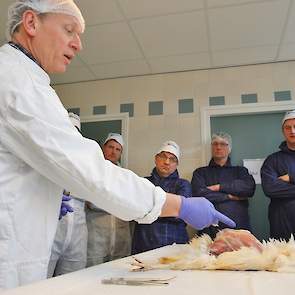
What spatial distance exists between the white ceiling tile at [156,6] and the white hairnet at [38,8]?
4.68 feet

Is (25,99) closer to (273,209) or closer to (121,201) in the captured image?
(121,201)

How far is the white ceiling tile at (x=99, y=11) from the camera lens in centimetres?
239

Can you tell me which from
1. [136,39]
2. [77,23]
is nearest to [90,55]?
[136,39]

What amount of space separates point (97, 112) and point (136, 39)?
3.66 ft

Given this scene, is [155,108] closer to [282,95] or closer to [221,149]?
[221,149]

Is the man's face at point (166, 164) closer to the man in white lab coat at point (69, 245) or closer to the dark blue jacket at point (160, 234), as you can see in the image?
the dark blue jacket at point (160, 234)

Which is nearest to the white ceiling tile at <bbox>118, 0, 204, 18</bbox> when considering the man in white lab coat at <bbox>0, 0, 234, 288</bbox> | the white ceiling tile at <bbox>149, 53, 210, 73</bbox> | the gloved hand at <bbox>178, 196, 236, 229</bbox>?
the white ceiling tile at <bbox>149, 53, 210, 73</bbox>

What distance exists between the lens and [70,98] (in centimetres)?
381

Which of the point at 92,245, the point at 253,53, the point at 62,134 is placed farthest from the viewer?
the point at 253,53

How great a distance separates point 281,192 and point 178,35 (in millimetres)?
1559

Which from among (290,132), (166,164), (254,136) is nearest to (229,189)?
(166,164)

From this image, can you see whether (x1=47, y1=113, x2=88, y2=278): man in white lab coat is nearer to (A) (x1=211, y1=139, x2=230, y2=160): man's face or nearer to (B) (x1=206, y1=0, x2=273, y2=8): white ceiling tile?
(A) (x1=211, y1=139, x2=230, y2=160): man's face

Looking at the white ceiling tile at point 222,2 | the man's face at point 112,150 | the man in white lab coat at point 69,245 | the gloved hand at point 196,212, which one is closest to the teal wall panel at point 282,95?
the white ceiling tile at point 222,2

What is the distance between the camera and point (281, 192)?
2398 millimetres
